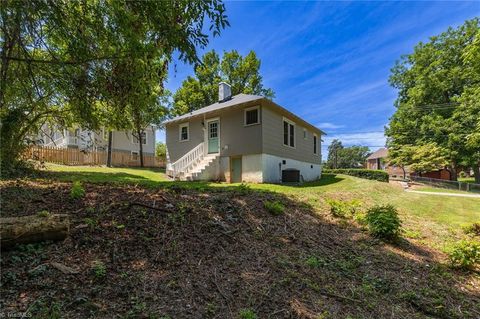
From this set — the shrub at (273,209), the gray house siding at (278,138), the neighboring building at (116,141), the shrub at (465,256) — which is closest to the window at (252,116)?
the gray house siding at (278,138)

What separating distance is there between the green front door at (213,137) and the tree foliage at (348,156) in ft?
170

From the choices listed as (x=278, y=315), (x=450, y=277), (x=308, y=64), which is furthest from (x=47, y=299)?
(x=308, y=64)

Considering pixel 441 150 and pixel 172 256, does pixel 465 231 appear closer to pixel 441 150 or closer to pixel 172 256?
pixel 172 256

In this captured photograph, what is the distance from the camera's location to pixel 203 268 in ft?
11.1

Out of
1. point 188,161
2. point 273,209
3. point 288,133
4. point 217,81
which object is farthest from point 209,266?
point 217,81

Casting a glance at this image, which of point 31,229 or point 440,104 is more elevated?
point 440,104

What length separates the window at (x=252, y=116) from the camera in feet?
44.9

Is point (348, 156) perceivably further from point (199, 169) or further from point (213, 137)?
point (199, 169)

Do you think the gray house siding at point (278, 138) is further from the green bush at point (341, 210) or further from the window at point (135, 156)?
the window at point (135, 156)

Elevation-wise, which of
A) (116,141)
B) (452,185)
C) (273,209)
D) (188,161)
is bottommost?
(452,185)

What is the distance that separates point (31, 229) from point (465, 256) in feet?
22.4

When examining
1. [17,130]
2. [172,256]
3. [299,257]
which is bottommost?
[299,257]

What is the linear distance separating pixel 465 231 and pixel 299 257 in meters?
5.58

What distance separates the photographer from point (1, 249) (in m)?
2.78
